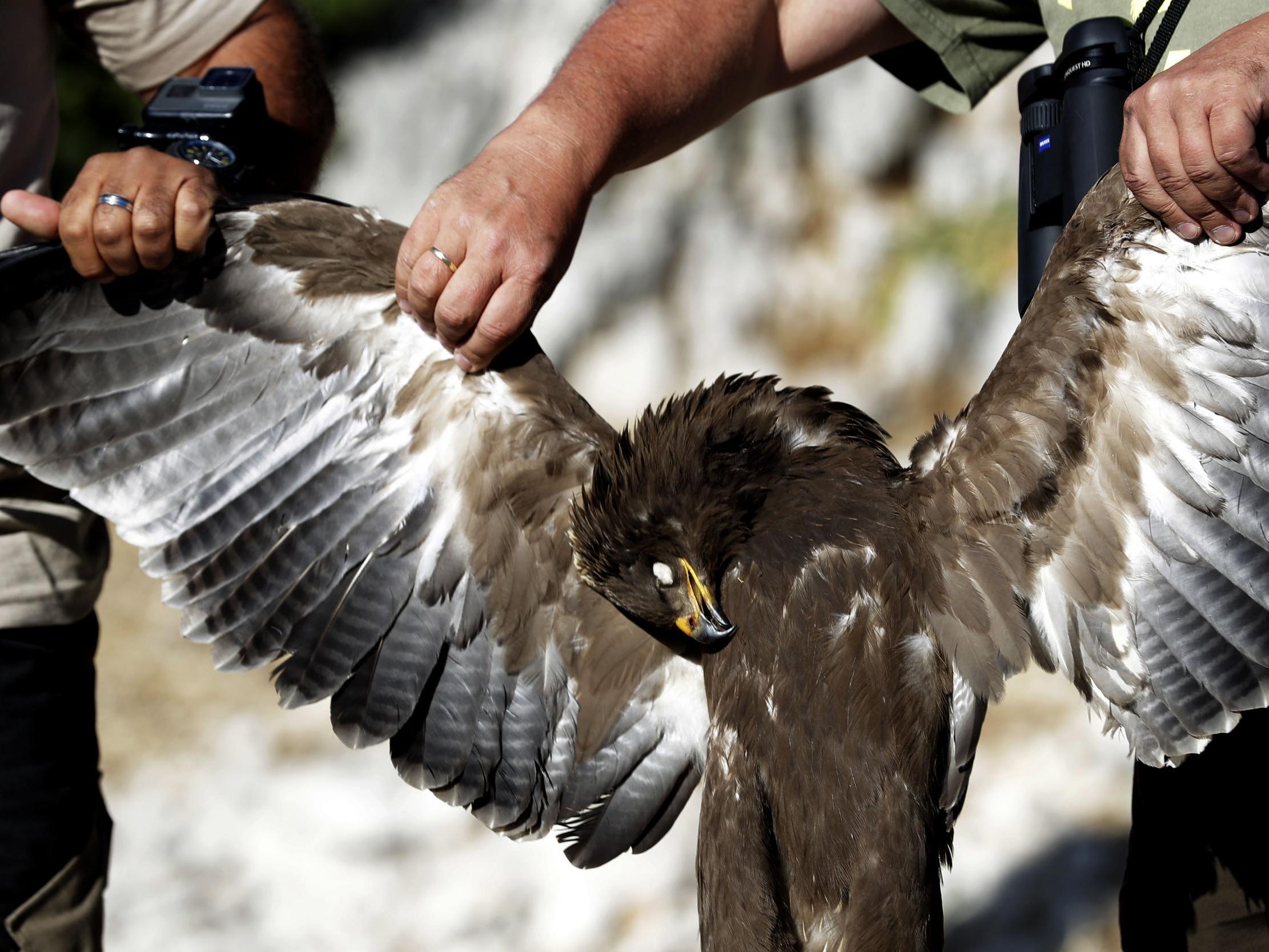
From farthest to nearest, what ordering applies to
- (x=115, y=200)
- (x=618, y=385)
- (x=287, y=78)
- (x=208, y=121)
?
(x=618, y=385) → (x=287, y=78) → (x=208, y=121) → (x=115, y=200)

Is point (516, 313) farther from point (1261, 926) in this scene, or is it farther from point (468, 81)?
point (468, 81)

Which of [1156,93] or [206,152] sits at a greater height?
[1156,93]

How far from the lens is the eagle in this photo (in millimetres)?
2250

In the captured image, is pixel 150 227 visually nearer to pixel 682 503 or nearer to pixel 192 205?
pixel 192 205

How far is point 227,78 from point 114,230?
0.48m

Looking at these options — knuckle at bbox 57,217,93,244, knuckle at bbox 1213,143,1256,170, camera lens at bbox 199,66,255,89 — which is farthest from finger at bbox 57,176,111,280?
knuckle at bbox 1213,143,1256,170

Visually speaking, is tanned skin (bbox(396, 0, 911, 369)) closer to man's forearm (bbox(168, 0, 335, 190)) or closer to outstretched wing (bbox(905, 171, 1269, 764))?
man's forearm (bbox(168, 0, 335, 190))

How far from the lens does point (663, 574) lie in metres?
2.38

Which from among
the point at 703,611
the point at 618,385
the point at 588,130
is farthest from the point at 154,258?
the point at 618,385

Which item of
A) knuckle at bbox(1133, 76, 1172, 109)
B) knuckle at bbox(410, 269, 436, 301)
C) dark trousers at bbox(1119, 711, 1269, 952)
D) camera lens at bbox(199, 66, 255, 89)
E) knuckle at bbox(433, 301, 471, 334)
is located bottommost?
dark trousers at bbox(1119, 711, 1269, 952)

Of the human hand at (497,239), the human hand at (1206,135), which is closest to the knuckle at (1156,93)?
the human hand at (1206,135)

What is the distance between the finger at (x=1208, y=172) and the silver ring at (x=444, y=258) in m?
1.24

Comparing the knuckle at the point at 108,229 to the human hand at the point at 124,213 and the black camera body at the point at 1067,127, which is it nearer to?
the human hand at the point at 124,213

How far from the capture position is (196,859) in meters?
4.80
